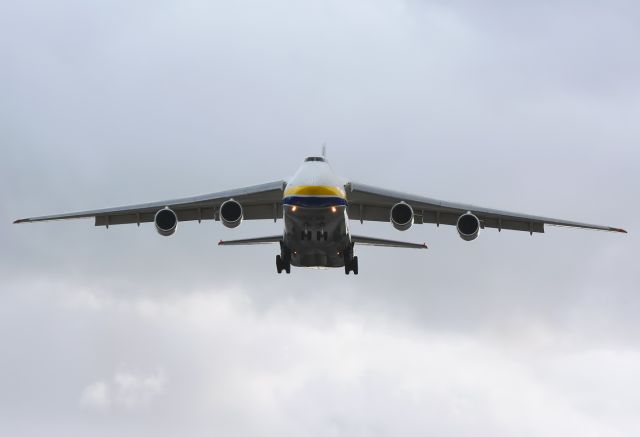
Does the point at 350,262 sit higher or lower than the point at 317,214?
lower

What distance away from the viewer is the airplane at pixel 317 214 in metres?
19.9

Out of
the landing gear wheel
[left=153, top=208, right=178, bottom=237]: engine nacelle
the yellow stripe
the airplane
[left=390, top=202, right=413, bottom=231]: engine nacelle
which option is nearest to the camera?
the yellow stripe

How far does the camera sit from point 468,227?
22.2m

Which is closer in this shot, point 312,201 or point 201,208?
point 312,201

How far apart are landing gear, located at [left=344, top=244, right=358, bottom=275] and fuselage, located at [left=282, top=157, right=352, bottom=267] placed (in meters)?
0.79

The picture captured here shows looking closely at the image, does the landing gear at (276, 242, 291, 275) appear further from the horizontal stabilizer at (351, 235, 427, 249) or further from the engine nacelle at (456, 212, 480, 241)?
the engine nacelle at (456, 212, 480, 241)

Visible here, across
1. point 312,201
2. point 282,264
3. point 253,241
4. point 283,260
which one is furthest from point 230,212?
point 312,201

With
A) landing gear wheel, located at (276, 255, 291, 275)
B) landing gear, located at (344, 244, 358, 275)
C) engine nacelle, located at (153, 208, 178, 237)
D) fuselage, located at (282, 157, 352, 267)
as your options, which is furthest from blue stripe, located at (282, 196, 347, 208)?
landing gear wheel, located at (276, 255, 291, 275)

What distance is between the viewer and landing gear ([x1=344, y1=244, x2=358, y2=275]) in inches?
893

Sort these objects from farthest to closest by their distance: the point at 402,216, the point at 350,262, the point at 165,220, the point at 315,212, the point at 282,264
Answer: the point at 282,264, the point at 350,262, the point at 165,220, the point at 402,216, the point at 315,212

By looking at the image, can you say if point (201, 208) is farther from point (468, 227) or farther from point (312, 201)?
point (468, 227)

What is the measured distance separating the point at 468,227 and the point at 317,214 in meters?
4.40

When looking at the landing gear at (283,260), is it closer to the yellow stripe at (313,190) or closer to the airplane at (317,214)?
the airplane at (317,214)

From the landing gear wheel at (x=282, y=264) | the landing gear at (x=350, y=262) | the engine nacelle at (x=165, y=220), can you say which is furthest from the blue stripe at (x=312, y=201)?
the landing gear wheel at (x=282, y=264)
